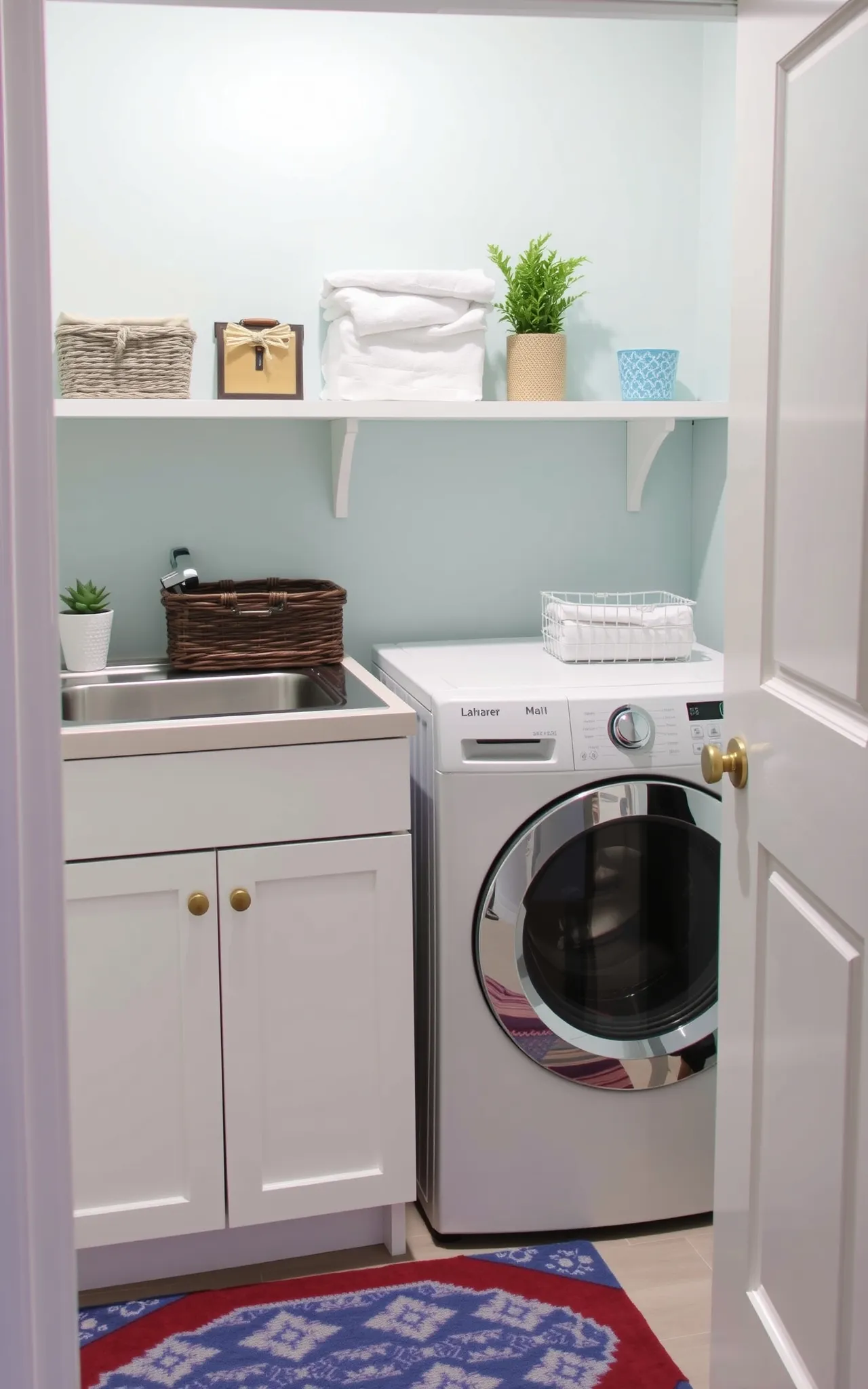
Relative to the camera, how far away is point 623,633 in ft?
7.79

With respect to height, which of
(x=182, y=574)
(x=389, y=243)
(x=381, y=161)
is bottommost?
(x=182, y=574)

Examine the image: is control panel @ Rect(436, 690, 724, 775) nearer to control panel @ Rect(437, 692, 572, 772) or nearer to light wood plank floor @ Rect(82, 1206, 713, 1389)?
control panel @ Rect(437, 692, 572, 772)

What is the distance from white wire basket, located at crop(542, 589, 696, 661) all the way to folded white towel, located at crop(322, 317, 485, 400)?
47cm

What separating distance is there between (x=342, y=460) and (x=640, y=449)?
64 cm

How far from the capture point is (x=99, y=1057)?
1934mm

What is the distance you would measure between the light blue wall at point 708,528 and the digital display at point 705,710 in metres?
0.48

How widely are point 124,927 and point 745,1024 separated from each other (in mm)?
973

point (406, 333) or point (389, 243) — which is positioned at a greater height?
point (389, 243)

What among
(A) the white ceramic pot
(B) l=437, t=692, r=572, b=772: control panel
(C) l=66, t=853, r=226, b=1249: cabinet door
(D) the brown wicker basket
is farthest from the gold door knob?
(A) the white ceramic pot

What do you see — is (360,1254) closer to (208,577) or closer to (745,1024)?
(745,1024)

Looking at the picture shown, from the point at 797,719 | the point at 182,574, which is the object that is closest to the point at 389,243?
the point at 182,574

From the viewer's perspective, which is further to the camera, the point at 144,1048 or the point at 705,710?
the point at 705,710

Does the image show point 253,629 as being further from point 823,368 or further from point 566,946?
point 823,368

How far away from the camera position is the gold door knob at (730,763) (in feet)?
4.58
